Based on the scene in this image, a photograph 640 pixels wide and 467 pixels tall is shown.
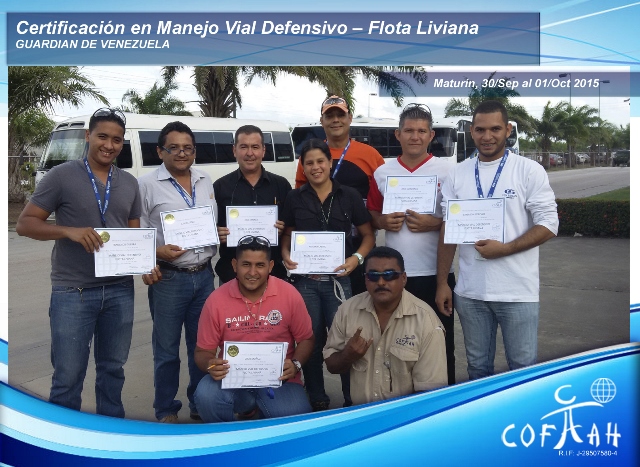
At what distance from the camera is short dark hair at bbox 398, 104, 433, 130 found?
349 centimetres

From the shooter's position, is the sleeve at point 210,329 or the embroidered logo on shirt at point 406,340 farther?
the sleeve at point 210,329

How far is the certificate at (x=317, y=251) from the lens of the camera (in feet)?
11.4

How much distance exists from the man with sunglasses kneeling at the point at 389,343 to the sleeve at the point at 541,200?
29.0 inches

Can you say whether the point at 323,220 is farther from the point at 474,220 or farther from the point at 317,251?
the point at 474,220

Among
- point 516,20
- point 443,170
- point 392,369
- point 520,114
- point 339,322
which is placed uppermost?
point 516,20

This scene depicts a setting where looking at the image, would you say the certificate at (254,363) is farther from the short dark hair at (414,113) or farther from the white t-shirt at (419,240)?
the short dark hair at (414,113)

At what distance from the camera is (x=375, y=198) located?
148 inches

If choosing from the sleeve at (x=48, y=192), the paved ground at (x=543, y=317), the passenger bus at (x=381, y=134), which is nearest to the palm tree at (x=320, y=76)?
the sleeve at (x=48, y=192)

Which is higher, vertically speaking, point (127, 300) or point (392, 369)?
point (127, 300)

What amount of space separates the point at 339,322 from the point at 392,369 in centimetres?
38

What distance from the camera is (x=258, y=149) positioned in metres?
3.71

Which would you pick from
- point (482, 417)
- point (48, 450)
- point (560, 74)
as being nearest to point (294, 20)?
point (560, 74)

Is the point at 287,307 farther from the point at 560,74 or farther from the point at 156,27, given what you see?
the point at 560,74

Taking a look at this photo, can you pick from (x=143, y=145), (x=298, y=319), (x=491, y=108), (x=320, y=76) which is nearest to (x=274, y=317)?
(x=298, y=319)
